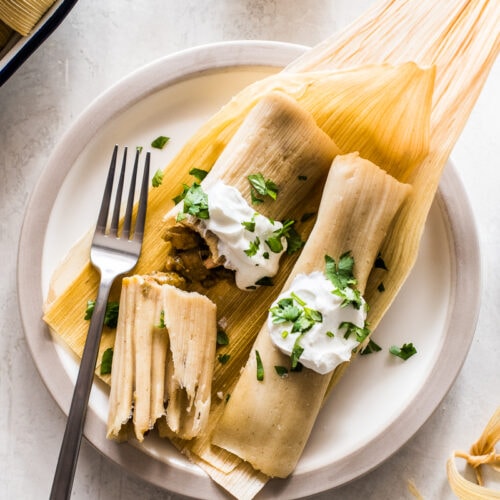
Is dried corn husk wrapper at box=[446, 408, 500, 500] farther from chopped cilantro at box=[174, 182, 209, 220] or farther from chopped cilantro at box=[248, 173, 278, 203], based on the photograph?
chopped cilantro at box=[174, 182, 209, 220]

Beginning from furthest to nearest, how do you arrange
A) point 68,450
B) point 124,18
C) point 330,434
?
point 124,18, point 330,434, point 68,450

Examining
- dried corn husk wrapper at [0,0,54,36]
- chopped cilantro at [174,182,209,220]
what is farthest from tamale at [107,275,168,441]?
dried corn husk wrapper at [0,0,54,36]

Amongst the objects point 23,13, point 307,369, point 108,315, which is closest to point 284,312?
point 307,369

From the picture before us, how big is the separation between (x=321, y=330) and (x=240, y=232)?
1.25 feet

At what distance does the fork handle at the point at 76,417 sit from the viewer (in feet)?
7.63

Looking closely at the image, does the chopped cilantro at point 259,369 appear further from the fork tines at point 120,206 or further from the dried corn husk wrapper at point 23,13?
the dried corn husk wrapper at point 23,13

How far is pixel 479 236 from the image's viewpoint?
2570mm

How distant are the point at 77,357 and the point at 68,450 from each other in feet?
0.97

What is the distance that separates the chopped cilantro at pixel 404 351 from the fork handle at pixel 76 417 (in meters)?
0.96

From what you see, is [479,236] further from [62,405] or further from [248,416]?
[62,405]

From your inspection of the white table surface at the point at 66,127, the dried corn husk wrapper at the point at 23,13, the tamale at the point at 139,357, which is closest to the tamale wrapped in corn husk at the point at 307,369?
the tamale at the point at 139,357

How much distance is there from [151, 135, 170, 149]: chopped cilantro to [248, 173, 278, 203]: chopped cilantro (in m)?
0.37

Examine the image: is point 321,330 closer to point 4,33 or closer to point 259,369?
point 259,369

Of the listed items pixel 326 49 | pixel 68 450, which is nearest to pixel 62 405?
pixel 68 450
